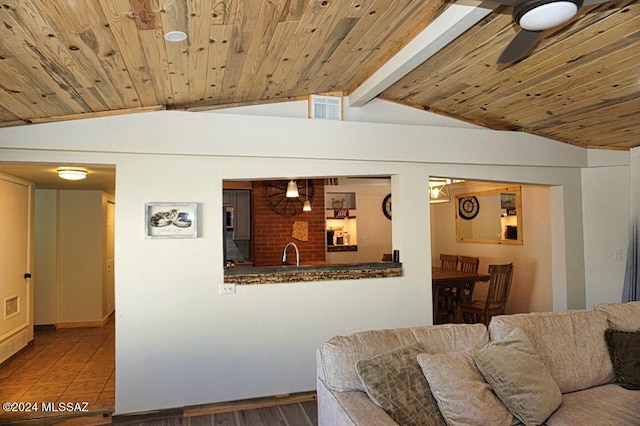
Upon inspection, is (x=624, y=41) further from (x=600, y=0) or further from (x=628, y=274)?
(x=628, y=274)

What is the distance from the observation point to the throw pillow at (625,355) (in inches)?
109

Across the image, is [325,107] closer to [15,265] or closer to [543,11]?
[543,11]

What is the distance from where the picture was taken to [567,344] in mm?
2824

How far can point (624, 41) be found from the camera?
272 cm

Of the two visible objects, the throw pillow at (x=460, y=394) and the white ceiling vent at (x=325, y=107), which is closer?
the throw pillow at (x=460, y=394)

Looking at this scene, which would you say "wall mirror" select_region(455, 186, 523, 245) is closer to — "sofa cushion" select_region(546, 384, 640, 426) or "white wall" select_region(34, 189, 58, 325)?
"sofa cushion" select_region(546, 384, 640, 426)

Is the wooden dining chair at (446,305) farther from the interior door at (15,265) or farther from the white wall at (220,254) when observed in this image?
the interior door at (15,265)

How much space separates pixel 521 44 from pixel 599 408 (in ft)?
6.61

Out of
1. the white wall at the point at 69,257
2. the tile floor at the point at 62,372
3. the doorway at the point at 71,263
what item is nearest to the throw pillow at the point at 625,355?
the tile floor at the point at 62,372

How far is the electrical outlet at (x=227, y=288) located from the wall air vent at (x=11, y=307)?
269 cm

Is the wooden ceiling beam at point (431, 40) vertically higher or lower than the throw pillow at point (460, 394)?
higher

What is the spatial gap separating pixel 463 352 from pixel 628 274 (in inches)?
129

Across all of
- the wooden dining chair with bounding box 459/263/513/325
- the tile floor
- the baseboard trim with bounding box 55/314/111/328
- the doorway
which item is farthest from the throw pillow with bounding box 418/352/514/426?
the baseboard trim with bounding box 55/314/111/328

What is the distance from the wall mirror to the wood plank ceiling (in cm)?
227
